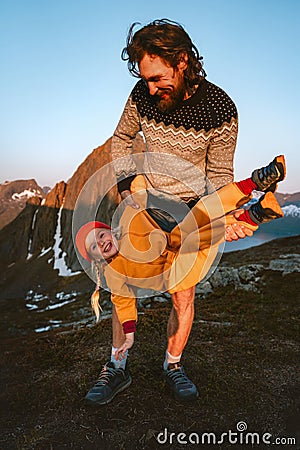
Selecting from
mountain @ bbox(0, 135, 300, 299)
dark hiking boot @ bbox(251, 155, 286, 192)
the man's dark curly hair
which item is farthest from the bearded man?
mountain @ bbox(0, 135, 300, 299)

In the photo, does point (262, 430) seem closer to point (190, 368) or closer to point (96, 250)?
point (190, 368)

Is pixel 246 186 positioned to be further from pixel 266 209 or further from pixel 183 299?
pixel 183 299

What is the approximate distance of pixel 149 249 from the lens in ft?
16.5

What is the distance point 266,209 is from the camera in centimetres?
406

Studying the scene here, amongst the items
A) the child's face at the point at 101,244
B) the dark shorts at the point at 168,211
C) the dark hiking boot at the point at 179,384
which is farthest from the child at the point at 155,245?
the dark hiking boot at the point at 179,384

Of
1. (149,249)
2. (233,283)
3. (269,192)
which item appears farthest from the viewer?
(233,283)

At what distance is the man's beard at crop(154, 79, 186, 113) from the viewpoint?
186 inches

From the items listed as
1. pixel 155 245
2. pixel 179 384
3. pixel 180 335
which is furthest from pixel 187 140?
pixel 179 384

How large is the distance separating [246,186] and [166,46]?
1.92 m

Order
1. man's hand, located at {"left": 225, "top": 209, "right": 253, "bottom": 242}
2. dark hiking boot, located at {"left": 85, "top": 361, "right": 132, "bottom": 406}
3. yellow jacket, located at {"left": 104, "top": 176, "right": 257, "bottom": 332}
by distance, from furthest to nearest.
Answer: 1. dark hiking boot, located at {"left": 85, "top": 361, "right": 132, "bottom": 406}
2. yellow jacket, located at {"left": 104, "top": 176, "right": 257, "bottom": 332}
3. man's hand, located at {"left": 225, "top": 209, "right": 253, "bottom": 242}

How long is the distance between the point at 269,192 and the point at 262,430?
11.0 feet

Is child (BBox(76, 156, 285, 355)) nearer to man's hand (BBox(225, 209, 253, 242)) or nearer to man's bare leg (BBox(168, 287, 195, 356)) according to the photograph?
man's hand (BBox(225, 209, 253, 242))

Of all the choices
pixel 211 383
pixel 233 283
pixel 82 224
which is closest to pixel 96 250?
pixel 82 224

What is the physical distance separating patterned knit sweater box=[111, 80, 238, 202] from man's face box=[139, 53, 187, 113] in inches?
6.2
